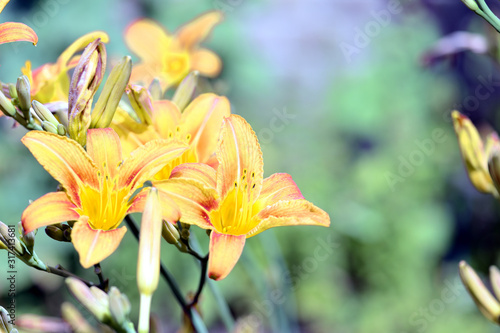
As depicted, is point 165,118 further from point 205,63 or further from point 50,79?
point 205,63

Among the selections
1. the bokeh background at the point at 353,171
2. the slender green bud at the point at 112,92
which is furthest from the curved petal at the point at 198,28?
the bokeh background at the point at 353,171

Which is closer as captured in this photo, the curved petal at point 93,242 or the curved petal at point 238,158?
the curved petal at point 93,242

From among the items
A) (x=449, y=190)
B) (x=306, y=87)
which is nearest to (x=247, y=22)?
(x=306, y=87)

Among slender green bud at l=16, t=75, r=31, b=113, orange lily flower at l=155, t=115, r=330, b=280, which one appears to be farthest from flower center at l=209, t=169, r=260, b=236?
slender green bud at l=16, t=75, r=31, b=113

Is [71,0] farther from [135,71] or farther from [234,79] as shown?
[135,71]

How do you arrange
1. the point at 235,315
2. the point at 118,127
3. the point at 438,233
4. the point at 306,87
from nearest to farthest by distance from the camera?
Answer: the point at 118,127, the point at 438,233, the point at 235,315, the point at 306,87

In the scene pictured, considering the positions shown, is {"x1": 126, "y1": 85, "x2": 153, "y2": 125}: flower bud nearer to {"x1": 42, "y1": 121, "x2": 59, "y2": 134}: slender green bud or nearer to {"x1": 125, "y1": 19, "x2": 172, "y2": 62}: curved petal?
{"x1": 42, "y1": 121, "x2": 59, "y2": 134}: slender green bud

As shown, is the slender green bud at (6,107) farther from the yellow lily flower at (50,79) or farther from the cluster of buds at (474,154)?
the cluster of buds at (474,154)
